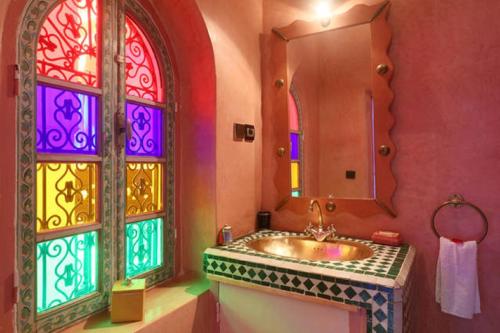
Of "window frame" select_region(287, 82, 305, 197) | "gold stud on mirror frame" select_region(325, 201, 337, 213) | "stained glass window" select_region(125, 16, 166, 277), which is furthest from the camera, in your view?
"window frame" select_region(287, 82, 305, 197)

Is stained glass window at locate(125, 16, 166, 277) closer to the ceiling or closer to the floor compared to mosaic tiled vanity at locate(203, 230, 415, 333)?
closer to the ceiling

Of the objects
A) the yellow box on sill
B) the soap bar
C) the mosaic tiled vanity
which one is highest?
the soap bar

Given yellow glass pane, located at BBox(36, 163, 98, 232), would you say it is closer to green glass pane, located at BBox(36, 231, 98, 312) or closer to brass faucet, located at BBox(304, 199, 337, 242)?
green glass pane, located at BBox(36, 231, 98, 312)

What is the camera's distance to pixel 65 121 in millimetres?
1224

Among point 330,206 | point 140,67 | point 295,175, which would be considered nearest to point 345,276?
point 330,206

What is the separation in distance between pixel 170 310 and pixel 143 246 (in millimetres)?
352

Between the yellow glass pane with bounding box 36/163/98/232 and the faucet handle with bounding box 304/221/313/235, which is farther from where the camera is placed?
the faucet handle with bounding box 304/221/313/235

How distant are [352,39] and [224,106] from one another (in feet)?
2.72

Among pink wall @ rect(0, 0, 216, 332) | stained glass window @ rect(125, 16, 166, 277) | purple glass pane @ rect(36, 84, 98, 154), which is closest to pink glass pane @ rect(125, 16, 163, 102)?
stained glass window @ rect(125, 16, 166, 277)

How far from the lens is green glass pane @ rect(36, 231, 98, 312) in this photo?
45.1 inches

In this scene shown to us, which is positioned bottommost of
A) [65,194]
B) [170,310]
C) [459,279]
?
[170,310]

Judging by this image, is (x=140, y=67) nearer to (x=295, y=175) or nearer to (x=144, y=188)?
(x=144, y=188)

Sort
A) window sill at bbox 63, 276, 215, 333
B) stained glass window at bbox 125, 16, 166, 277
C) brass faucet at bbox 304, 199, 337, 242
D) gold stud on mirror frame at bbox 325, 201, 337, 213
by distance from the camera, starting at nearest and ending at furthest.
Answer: window sill at bbox 63, 276, 215, 333 < stained glass window at bbox 125, 16, 166, 277 < brass faucet at bbox 304, 199, 337, 242 < gold stud on mirror frame at bbox 325, 201, 337, 213

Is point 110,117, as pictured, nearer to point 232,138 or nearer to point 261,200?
point 232,138
